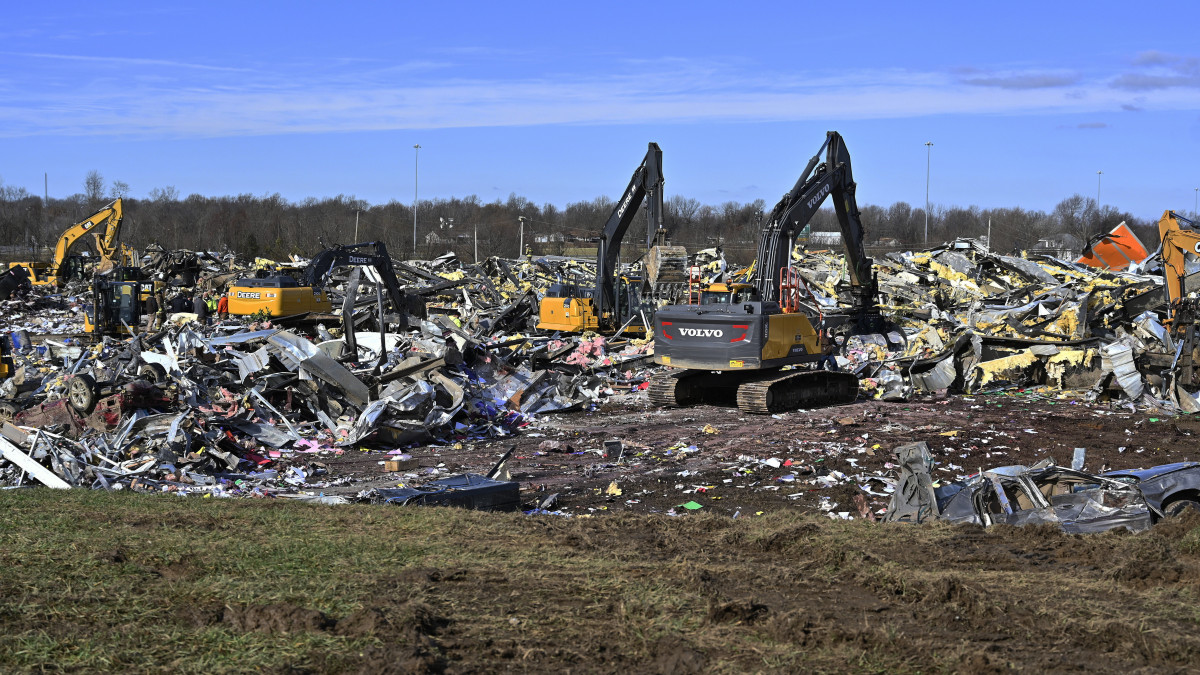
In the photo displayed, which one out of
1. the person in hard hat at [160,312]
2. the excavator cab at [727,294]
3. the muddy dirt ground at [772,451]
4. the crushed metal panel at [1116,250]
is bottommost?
the muddy dirt ground at [772,451]

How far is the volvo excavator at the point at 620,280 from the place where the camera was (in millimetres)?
22031

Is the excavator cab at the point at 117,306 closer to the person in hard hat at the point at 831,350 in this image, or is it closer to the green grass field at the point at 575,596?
the person in hard hat at the point at 831,350

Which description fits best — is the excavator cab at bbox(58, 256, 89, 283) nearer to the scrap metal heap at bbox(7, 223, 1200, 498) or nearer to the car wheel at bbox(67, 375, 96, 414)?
the scrap metal heap at bbox(7, 223, 1200, 498)

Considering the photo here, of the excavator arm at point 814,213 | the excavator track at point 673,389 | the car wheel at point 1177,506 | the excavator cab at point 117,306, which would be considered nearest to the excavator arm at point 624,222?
the excavator arm at point 814,213

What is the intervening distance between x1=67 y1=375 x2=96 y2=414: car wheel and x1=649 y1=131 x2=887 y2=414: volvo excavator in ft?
26.0

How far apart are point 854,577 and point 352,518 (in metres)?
3.86

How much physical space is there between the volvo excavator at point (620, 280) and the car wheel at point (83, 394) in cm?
1168

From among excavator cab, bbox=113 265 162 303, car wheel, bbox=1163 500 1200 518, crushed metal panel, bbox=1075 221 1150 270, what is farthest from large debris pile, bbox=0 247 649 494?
crushed metal panel, bbox=1075 221 1150 270

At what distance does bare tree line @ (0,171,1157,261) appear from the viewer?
244 ft

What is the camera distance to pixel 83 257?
43.5 m

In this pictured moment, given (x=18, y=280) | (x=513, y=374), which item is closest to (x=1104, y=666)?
(x=513, y=374)

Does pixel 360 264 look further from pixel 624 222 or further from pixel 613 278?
pixel 624 222

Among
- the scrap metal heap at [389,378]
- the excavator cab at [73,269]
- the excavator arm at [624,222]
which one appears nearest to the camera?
the scrap metal heap at [389,378]

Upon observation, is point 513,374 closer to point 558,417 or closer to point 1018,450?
point 558,417
